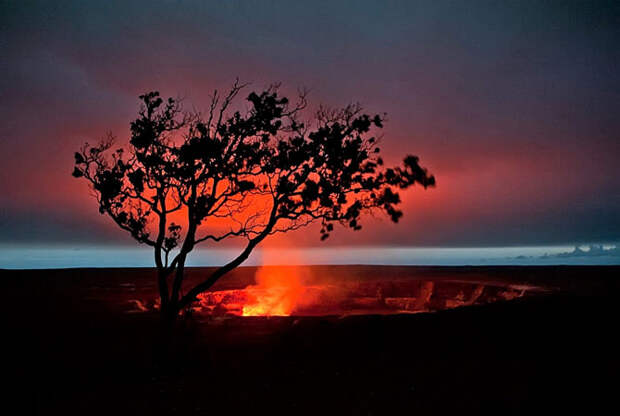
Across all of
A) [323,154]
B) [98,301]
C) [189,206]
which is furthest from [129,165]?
[98,301]

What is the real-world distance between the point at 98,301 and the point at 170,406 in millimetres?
21812

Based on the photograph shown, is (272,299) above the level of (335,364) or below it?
above

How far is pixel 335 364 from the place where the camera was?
1377cm

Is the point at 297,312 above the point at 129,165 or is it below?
below

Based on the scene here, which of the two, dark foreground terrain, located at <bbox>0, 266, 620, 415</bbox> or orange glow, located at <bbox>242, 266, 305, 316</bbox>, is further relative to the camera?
orange glow, located at <bbox>242, 266, 305, 316</bbox>

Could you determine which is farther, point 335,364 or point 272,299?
point 272,299

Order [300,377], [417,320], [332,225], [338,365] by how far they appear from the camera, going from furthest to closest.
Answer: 1. [417,320]
2. [332,225]
3. [338,365]
4. [300,377]

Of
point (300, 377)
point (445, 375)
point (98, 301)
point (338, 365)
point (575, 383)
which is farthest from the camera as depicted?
point (98, 301)

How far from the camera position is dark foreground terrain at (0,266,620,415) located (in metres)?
10.6

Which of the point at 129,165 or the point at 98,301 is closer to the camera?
the point at 129,165

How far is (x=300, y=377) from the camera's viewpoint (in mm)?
12703

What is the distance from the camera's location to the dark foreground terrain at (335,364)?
10617mm

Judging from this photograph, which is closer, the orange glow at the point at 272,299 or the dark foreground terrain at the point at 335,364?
the dark foreground terrain at the point at 335,364

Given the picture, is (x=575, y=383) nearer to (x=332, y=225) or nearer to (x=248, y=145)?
(x=332, y=225)
